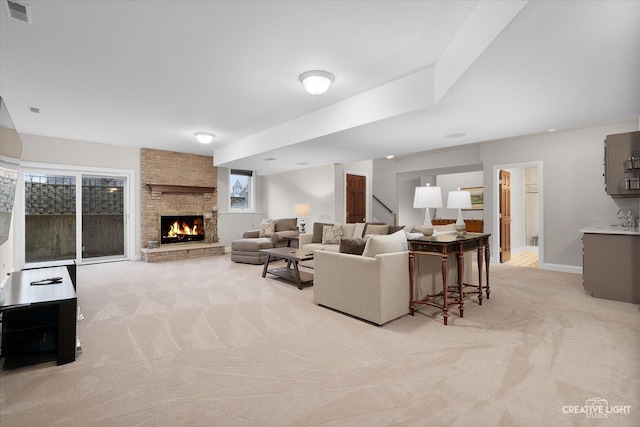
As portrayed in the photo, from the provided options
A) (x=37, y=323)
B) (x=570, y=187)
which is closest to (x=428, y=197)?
(x=570, y=187)

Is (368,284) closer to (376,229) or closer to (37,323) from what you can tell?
(376,229)

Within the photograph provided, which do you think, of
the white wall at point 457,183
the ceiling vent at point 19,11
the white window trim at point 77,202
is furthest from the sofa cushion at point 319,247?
the white wall at point 457,183

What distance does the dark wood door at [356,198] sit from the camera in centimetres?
820

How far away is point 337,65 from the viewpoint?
3268 millimetres

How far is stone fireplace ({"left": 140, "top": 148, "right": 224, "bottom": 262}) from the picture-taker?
A: 728 cm

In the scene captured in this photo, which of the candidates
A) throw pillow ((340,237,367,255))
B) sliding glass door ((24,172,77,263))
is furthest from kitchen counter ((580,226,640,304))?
sliding glass door ((24,172,77,263))

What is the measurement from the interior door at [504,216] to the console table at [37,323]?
23.5ft

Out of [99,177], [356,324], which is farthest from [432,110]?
[99,177]

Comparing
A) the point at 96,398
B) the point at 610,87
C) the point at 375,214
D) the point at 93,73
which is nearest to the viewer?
the point at 96,398

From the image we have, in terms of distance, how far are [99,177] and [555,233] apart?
9478 mm

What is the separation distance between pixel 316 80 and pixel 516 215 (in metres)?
7.45

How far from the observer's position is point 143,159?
23.8ft

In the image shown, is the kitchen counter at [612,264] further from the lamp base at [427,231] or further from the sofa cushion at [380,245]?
the sofa cushion at [380,245]

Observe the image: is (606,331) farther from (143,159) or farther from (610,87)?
(143,159)
